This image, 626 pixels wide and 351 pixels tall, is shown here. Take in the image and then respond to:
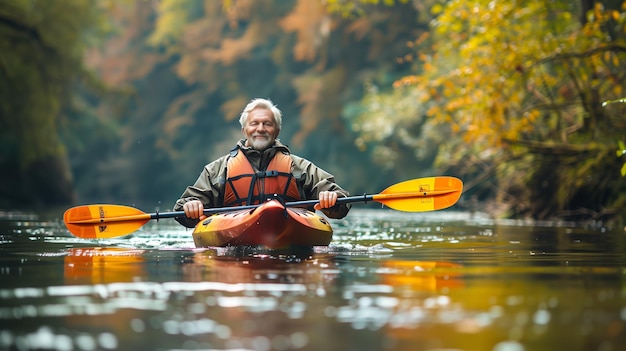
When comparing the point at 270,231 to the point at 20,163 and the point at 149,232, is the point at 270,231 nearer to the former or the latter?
the point at 149,232

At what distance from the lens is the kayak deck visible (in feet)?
Result: 25.4

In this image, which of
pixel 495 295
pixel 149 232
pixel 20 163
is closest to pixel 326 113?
pixel 20 163

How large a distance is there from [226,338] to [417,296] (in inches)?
54.5

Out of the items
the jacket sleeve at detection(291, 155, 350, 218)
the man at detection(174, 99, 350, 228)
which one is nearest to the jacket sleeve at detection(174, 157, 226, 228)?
the man at detection(174, 99, 350, 228)

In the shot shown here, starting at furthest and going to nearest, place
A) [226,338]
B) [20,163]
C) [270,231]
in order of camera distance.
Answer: [20,163], [270,231], [226,338]

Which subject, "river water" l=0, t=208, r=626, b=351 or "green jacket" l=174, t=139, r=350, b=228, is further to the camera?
"green jacket" l=174, t=139, r=350, b=228

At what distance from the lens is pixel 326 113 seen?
3247cm

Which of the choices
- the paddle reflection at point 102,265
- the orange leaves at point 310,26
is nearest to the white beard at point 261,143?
the paddle reflection at point 102,265

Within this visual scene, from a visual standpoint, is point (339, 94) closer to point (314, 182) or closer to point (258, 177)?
point (314, 182)

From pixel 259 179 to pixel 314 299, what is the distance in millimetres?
3976

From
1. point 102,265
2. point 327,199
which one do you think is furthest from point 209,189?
point 102,265

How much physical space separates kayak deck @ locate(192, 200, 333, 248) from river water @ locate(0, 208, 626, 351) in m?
0.13

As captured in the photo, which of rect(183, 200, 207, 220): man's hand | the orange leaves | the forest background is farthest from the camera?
the orange leaves

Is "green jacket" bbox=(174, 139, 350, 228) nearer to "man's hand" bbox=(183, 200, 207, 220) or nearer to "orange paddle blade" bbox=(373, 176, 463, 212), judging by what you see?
"man's hand" bbox=(183, 200, 207, 220)
